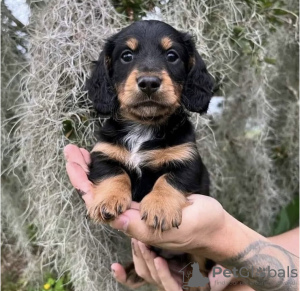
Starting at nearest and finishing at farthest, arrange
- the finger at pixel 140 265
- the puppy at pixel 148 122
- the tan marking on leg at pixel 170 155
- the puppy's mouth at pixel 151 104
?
Result: the puppy at pixel 148 122
the puppy's mouth at pixel 151 104
the tan marking on leg at pixel 170 155
the finger at pixel 140 265

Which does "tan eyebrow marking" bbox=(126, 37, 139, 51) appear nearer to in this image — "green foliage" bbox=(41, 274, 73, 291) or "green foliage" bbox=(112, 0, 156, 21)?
"green foliage" bbox=(112, 0, 156, 21)

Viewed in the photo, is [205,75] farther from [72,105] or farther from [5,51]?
[5,51]

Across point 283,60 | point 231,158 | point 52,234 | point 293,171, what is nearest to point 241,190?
point 231,158

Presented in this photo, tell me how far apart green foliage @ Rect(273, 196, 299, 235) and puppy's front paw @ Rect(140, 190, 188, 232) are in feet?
6.42

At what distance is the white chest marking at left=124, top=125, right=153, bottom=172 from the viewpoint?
243 cm

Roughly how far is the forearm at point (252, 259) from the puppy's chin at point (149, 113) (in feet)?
2.37

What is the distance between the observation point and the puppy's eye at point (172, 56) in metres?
2.51

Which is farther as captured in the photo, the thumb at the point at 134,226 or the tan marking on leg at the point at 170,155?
the tan marking on leg at the point at 170,155

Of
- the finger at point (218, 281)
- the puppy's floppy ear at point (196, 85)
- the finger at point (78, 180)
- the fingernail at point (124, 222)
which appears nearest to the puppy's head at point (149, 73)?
the puppy's floppy ear at point (196, 85)

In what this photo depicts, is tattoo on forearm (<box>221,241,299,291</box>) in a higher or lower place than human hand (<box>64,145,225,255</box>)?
lower

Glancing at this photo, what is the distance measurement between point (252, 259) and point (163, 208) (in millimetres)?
745

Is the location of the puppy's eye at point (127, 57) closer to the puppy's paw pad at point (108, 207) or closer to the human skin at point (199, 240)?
the human skin at point (199, 240)

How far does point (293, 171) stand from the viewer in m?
4.07

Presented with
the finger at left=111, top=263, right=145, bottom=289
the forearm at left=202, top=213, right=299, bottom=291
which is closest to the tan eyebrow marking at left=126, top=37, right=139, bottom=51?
the forearm at left=202, top=213, right=299, bottom=291
